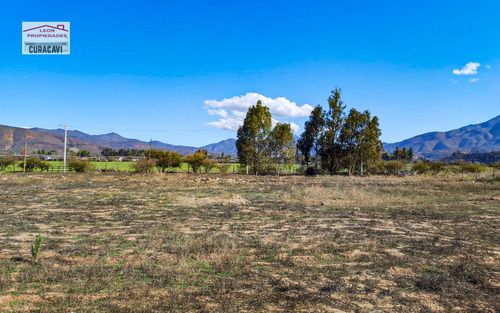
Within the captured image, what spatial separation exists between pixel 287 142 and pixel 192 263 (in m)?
38.0

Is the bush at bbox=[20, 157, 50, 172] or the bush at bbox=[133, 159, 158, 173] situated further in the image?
the bush at bbox=[20, 157, 50, 172]

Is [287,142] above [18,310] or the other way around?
above

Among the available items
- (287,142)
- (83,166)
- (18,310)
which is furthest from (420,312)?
(83,166)

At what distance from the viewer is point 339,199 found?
18.2 meters

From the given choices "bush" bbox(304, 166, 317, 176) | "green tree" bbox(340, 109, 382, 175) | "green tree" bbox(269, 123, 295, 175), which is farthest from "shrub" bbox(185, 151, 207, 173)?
"green tree" bbox(340, 109, 382, 175)

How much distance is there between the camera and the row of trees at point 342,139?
4225 cm

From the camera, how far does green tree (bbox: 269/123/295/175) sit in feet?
143

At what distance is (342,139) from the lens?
140ft

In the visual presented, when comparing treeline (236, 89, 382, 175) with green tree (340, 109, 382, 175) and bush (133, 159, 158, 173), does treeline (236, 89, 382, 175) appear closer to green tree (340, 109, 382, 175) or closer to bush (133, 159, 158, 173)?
green tree (340, 109, 382, 175)

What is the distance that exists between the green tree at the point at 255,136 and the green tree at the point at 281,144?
3.79ft

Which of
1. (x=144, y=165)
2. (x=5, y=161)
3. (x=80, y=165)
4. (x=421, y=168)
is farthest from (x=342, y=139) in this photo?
(x=5, y=161)

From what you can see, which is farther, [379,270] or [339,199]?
[339,199]

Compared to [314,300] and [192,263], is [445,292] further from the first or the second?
[192,263]

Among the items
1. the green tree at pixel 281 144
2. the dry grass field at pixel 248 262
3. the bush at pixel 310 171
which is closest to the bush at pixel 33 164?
the green tree at pixel 281 144
